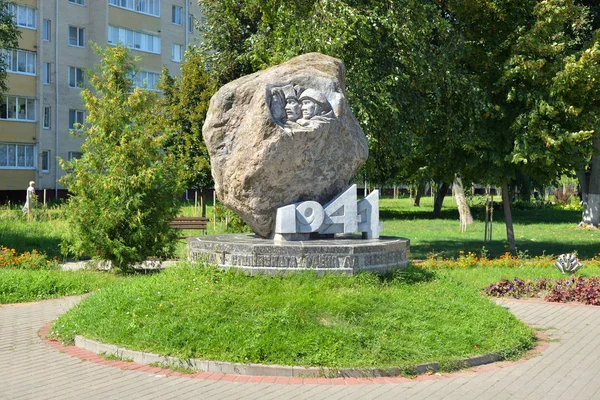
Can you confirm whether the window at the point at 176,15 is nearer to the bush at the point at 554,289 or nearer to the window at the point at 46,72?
the window at the point at 46,72

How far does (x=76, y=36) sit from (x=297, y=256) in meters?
36.9

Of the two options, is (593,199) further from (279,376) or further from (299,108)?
(279,376)

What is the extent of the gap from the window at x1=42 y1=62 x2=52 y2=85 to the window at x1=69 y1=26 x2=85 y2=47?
6.84 ft

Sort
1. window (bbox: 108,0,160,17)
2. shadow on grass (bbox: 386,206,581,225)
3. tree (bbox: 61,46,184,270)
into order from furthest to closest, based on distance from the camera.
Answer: window (bbox: 108,0,160,17), shadow on grass (bbox: 386,206,581,225), tree (bbox: 61,46,184,270)

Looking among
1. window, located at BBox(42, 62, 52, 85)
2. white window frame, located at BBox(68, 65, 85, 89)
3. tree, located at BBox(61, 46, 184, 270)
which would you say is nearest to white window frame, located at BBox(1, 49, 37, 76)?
window, located at BBox(42, 62, 52, 85)

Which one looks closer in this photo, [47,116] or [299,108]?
[299,108]

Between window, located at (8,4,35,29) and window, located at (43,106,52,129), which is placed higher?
window, located at (8,4,35,29)

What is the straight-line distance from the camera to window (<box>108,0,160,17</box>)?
43781mm

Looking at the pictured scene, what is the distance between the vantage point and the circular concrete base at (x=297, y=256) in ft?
32.2

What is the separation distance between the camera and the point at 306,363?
24.6 feet

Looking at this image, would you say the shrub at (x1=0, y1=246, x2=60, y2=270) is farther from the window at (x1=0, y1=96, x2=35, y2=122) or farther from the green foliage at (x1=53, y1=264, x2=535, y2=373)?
the window at (x1=0, y1=96, x2=35, y2=122)

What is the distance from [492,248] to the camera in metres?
21.8

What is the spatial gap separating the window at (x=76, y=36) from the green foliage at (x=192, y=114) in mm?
16705

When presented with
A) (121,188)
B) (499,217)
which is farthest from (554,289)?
(499,217)
